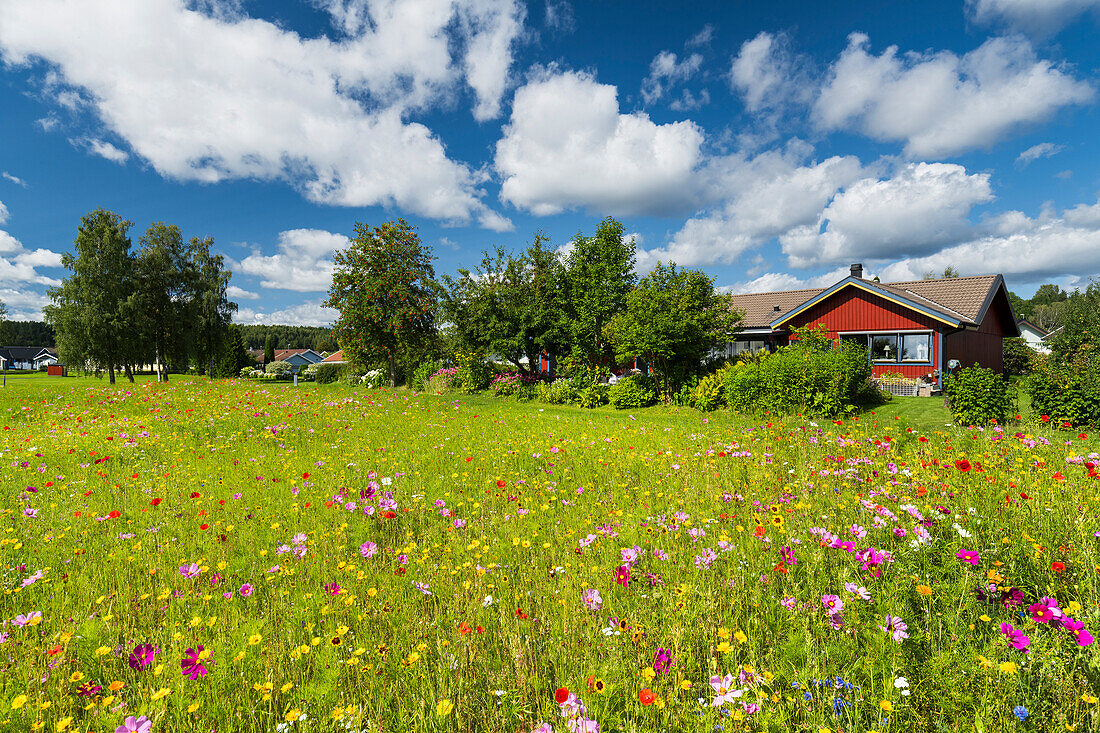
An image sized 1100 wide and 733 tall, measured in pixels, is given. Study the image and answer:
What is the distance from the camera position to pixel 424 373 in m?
26.4

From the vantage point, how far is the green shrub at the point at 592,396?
1836 centimetres

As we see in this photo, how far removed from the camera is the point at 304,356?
96875mm

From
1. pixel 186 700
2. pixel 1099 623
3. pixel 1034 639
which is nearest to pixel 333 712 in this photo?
pixel 186 700

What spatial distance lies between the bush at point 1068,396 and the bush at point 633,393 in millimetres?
10191

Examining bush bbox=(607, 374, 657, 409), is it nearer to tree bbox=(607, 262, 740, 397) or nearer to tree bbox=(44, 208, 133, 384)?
tree bbox=(607, 262, 740, 397)

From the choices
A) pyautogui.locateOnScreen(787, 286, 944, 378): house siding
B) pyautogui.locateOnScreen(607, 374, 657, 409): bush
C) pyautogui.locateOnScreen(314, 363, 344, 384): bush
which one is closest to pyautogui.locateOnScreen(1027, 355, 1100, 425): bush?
pyautogui.locateOnScreen(787, 286, 944, 378): house siding

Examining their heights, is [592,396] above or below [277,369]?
below

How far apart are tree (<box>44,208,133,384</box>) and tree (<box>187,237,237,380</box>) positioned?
5.93 meters

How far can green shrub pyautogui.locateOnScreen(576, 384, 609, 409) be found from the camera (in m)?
18.4

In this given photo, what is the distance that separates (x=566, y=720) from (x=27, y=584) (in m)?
3.97

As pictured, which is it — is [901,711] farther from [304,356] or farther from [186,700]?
[304,356]

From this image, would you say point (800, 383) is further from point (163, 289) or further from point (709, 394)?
point (163, 289)

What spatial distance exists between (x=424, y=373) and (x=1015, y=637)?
25942 mm

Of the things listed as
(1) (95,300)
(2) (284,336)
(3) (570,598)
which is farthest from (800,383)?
(2) (284,336)
